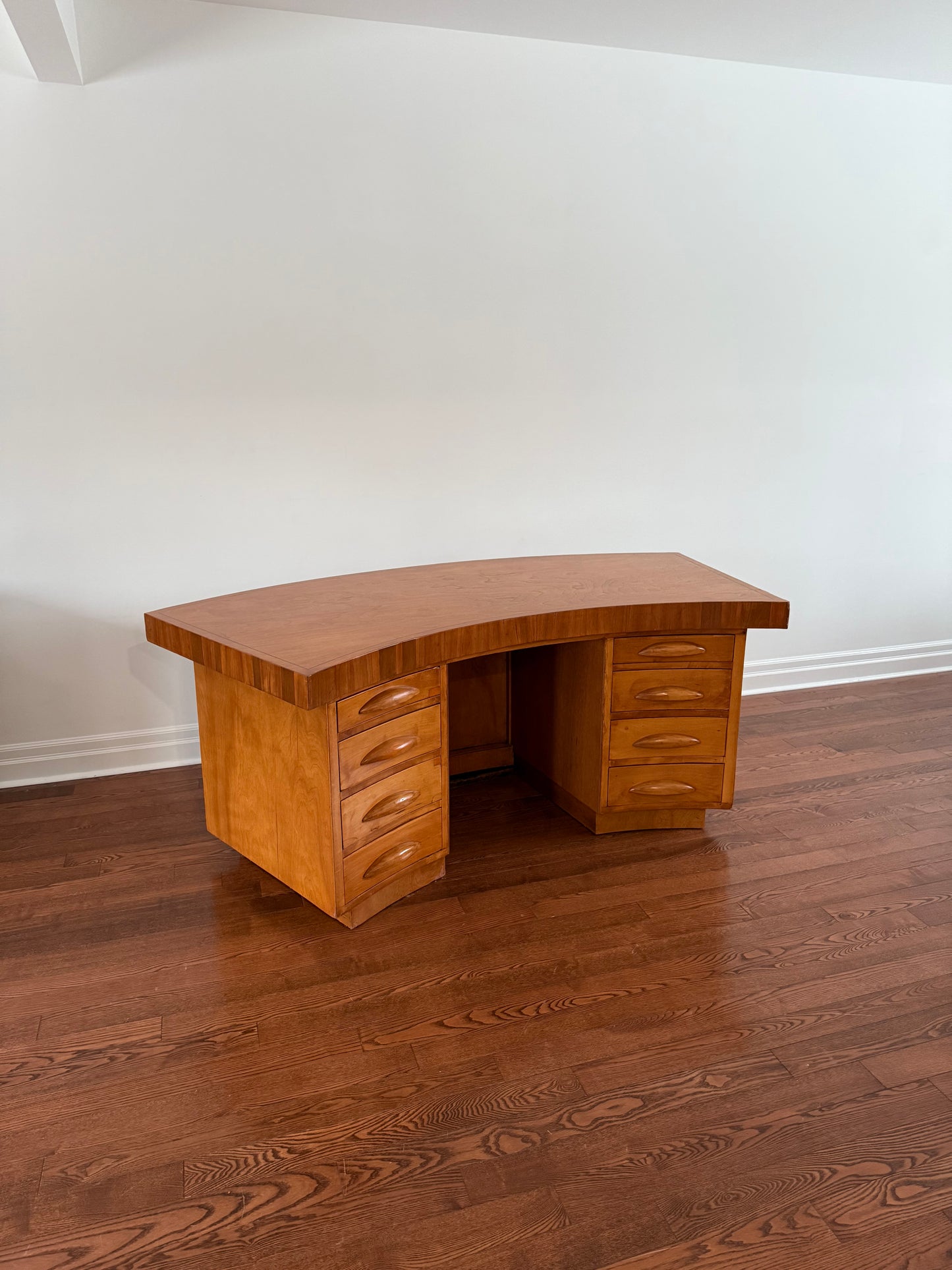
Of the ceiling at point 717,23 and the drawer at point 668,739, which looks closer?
the drawer at point 668,739

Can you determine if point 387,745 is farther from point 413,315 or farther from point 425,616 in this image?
point 413,315

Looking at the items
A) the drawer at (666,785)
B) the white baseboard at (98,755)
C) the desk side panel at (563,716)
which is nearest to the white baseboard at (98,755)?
the white baseboard at (98,755)

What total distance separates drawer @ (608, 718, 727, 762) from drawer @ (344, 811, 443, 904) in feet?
1.83

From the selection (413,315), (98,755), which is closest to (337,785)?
(98,755)

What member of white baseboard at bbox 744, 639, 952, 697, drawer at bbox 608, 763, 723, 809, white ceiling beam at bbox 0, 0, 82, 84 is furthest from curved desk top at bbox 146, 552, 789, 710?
white ceiling beam at bbox 0, 0, 82, 84

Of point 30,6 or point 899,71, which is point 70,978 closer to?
point 30,6

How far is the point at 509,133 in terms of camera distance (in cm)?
309

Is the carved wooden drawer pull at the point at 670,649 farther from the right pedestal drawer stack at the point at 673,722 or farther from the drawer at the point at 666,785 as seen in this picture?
the drawer at the point at 666,785

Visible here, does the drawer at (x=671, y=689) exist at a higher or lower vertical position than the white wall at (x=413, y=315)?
lower

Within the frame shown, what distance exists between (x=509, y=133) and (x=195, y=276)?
47.3 inches

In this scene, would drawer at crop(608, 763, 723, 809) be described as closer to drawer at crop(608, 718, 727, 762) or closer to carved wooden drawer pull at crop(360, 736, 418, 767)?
drawer at crop(608, 718, 727, 762)

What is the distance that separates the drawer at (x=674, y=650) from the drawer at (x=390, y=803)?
1.99 ft

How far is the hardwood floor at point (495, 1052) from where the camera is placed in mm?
1409

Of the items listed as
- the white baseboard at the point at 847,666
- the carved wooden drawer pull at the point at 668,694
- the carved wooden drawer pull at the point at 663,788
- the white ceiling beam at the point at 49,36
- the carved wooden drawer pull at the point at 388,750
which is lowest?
the white baseboard at the point at 847,666
